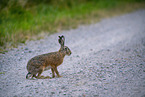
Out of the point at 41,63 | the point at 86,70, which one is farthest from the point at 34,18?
the point at 41,63

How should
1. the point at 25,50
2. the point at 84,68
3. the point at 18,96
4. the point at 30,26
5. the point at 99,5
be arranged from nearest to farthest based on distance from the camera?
the point at 18,96, the point at 84,68, the point at 25,50, the point at 30,26, the point at 99,5

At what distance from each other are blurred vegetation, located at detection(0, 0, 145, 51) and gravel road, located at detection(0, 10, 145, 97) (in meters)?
0.75

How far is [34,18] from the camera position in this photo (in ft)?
38.1

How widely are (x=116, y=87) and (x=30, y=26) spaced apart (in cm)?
715

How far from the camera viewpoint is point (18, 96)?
409 cm

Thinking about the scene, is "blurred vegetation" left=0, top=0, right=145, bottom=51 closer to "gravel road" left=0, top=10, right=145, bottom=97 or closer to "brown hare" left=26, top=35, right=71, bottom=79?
"gravel road" left=0, top=10, right=145, bottom=97

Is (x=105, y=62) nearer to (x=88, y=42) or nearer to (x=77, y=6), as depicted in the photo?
(x=88, y=42)

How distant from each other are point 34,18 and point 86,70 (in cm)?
682

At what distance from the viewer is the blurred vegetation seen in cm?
883

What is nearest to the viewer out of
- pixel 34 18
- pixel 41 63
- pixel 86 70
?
pixel 41 63

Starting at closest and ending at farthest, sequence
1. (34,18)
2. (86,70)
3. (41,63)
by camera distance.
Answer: (41,63) < (86,70) < (34,18)

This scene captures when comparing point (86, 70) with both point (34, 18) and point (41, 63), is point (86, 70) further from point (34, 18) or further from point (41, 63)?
point (34, 18)

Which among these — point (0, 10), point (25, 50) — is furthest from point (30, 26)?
point (25, 50)

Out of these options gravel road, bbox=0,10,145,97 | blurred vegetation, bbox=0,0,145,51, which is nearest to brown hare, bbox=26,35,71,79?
gravel road, bbox=0,10,145,97
